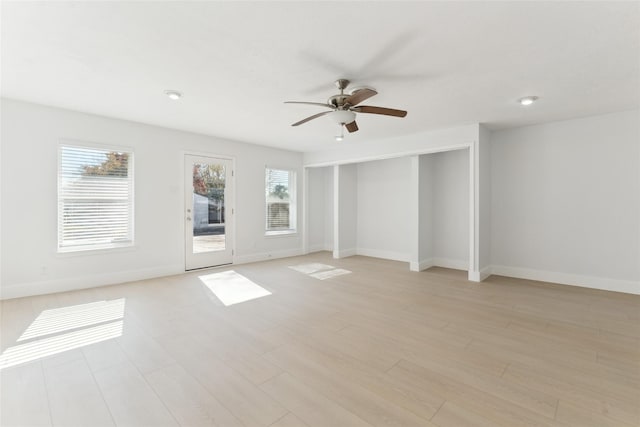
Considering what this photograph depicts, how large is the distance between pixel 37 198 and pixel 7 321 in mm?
1667

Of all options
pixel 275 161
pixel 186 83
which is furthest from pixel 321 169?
pixel 186 83

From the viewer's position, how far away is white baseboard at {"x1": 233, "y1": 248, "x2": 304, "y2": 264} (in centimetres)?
606

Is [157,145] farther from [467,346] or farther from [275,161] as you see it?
[467,346]

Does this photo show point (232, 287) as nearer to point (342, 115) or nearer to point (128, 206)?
point (128, 206)

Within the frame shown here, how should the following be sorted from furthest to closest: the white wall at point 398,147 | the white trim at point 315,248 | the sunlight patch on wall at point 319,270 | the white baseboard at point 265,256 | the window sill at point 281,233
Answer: the white trim at point 315,248 → the window sill at point 281,233 → the white baseboard at point 265,256 → the sunlight patch on wall at point 319,270 → the white wall at point 398,147

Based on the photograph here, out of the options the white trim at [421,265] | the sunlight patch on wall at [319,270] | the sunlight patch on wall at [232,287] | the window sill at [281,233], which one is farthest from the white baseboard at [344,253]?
the sunlight patch on wall at [232,287]

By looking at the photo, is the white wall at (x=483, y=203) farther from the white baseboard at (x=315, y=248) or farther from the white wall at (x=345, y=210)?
the white baseboard at (x=315, y=248)

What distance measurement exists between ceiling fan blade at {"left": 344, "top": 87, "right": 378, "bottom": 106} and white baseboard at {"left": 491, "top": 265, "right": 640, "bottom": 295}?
4.11m

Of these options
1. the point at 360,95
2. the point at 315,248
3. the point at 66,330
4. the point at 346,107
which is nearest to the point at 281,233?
the point at 315,248

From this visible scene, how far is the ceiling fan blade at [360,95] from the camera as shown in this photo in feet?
8.83

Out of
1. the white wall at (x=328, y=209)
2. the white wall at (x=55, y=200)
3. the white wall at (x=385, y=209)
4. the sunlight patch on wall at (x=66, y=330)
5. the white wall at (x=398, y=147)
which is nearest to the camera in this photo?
the sunlight patch on wall at (x=66, y=330)

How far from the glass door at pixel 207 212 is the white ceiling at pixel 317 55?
1.50m

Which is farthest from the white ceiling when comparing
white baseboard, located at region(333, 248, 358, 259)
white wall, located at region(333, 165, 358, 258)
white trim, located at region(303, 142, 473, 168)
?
white baseboard, located at region(333, 248, 358, 259)

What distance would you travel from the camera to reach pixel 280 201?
278 inches
